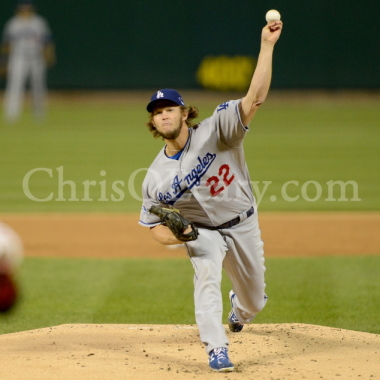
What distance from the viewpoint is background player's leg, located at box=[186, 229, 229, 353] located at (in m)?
4.43

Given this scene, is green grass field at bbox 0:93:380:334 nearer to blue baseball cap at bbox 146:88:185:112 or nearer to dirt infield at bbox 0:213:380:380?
dirt infield at bbox 0:213:380:380

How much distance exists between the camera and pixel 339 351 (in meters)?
4.87

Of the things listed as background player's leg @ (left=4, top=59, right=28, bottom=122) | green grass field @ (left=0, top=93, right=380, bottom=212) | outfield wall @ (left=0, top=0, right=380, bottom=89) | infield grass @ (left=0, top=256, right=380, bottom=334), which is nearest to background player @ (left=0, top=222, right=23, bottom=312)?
infield grass @ (left=0, top=256, right=380, bottom=334)

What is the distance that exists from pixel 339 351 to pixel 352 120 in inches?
636

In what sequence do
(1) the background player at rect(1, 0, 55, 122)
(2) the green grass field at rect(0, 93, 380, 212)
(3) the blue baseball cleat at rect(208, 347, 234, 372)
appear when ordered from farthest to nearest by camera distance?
(1) the background player at rect(1, 0, 55, 122) < (2) the green grass field at rect(0, 93, 380, 212) < (3) the blue baseball cleat at rect(208, 347, 234, 372)

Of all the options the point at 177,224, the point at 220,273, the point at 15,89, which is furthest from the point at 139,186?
the point at 15,89

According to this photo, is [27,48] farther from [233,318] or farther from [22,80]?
[233,318]

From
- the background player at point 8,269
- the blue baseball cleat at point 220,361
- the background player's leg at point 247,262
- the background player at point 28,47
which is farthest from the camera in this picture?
the background player at point 28,47

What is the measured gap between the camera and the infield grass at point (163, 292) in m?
6.15

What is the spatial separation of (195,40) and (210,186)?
19804 millimetres

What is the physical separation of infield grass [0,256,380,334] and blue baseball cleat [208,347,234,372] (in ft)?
5.38

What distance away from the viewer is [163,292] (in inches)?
277

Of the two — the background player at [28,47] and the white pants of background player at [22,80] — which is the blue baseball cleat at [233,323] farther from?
the white pants of background player at [22,80]

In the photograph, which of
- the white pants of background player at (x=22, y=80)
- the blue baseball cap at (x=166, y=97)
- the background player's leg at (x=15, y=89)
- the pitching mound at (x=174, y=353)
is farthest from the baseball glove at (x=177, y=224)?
the background player's leg at (x=15, y=89)
